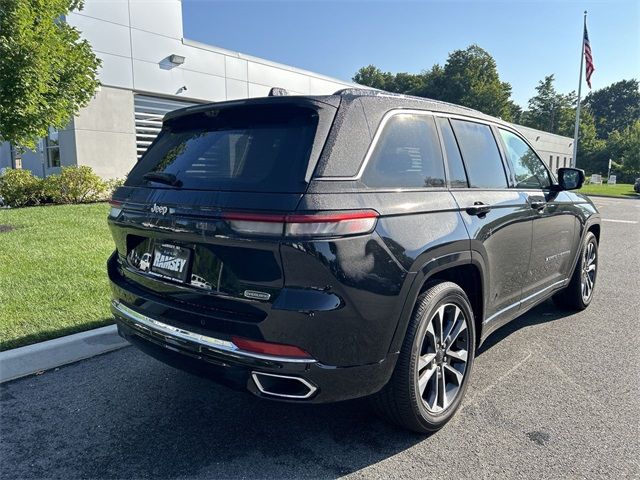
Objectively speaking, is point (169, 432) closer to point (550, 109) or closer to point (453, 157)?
point (453, 157)

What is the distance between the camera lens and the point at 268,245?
2.13 meters

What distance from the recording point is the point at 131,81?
1505cm

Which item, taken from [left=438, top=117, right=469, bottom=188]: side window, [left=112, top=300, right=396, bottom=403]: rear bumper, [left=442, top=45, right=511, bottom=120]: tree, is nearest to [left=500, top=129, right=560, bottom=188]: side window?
[left=438, top=117, right=469, bottom=188]: side window

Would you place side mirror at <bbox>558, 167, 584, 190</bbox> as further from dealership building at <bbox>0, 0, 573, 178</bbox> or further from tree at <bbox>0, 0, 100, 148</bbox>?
dealership building at <bbox>0, 0, 573, 178</bbox>

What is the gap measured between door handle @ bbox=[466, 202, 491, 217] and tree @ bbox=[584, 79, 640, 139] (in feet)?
376

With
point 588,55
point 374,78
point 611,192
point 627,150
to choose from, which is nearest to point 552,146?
point 627,150

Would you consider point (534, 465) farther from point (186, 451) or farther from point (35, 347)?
point (35, 347)

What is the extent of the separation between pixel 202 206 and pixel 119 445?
1444 mm

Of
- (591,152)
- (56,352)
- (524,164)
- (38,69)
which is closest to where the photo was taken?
(56,352)

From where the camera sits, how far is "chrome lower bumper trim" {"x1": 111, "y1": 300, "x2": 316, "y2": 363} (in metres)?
2.19

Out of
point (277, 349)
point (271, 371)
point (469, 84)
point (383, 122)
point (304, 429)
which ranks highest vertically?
point (469, 84)

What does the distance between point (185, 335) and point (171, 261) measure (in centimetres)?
41

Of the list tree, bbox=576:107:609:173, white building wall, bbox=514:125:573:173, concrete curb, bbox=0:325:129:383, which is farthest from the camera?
tree, bbox=576:107:609:173

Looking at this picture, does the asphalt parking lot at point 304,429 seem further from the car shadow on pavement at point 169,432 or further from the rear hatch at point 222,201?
the rear hatch at point 222,201
